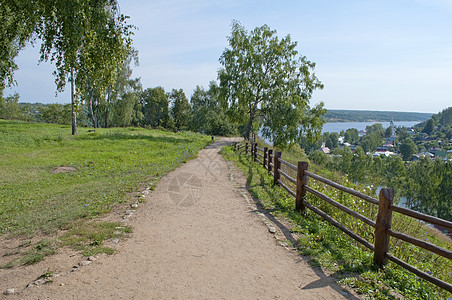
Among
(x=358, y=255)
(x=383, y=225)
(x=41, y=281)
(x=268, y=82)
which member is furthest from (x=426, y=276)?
(x=268, y=82)

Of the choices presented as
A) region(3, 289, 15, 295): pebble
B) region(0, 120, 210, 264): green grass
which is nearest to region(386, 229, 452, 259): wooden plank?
region(3, 289, 15, 295): pebble

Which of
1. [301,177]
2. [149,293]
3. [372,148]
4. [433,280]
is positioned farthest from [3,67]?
[372,148]

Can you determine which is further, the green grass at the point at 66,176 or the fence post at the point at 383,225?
the green grass at the point at 66,176

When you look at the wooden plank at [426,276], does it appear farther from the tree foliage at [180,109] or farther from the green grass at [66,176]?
the tree foliage at [180,109]

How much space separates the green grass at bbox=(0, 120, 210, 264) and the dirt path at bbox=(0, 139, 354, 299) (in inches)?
74.7

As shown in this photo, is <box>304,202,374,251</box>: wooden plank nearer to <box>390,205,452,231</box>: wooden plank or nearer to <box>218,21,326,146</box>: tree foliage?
<box>390,205,452,231</box>: wooden plank

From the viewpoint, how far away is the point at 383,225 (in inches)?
190

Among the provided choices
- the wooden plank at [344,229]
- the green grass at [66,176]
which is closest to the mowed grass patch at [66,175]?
the green grass at [66,176]

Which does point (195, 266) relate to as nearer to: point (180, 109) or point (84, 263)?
point (84, 263)

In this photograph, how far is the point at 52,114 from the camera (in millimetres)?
66938

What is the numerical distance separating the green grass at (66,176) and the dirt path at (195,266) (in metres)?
1.90

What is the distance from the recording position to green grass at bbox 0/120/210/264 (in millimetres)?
7410

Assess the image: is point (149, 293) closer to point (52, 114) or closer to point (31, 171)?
point (31, 171)

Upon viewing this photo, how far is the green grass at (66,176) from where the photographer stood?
7410 millimetres
